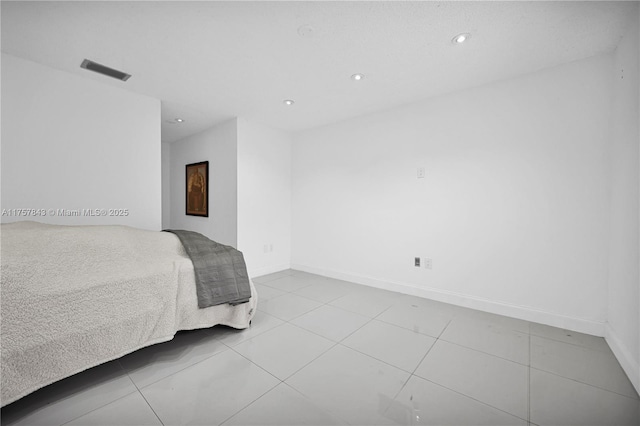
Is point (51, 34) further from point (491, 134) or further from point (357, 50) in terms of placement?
point (491, 134)

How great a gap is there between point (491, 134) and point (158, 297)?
10.6 feet

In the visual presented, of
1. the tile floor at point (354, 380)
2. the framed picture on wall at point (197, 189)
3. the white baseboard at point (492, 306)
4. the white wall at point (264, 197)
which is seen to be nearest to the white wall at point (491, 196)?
the white baseboard at point (492, 306)

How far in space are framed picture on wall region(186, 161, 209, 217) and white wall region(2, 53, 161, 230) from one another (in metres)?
1.27

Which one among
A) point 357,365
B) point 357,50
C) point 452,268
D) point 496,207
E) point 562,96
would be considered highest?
point 357,50

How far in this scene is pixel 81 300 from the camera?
1.48 meters

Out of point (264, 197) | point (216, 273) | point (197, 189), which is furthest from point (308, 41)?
point (197, 189)

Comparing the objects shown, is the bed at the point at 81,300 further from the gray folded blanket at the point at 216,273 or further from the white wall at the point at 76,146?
the white wall at the point at 76,146

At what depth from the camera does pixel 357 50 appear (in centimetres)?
211

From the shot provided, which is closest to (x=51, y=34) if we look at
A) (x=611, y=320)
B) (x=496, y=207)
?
(x=496, y=207)

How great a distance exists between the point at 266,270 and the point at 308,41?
124 inches

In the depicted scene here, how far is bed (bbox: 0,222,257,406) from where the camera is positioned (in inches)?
51.2

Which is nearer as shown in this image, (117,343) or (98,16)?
(117,343)

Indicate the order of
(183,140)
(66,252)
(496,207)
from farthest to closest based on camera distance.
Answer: (183,140)
(496,207)
(66,252)

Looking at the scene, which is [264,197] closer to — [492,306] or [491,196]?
[491,196]
